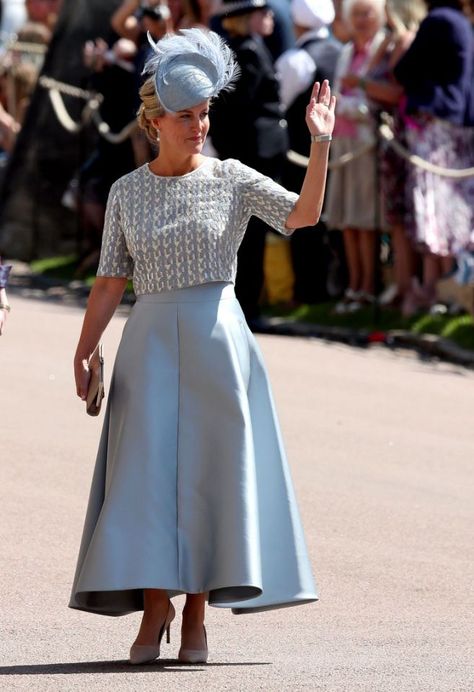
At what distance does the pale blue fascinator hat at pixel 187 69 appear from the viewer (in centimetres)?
557

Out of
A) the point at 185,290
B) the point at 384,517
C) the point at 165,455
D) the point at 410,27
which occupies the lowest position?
the point at 384,517

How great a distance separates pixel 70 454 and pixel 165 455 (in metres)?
3.29

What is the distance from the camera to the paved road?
219 inches

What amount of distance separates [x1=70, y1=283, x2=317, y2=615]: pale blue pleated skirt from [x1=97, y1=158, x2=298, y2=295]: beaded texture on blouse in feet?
0.21

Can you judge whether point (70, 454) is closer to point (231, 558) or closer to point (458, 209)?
point (231, 558)

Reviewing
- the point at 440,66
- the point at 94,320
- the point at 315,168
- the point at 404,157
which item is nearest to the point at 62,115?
the point at 404,157

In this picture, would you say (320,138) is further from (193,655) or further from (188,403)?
(193,655)

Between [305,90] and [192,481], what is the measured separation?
8.86m

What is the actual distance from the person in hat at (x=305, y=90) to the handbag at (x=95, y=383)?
850 centimetres

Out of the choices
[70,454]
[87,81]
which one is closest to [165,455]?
[70,454]

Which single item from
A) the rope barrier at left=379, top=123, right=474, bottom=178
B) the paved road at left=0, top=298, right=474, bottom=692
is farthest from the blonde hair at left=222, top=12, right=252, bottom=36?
the paved road at left=0, top=298, right=474, bottom=692

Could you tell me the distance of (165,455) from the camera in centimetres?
557

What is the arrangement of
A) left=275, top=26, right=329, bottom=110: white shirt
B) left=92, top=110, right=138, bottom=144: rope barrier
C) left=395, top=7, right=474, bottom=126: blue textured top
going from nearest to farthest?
left=395, top=7, right=474, bottom=126: blue textured top
left=275, top=26, right=329, bottom=110: white shirt
left=92, top=110, right=138, bottom=144: rope barrier

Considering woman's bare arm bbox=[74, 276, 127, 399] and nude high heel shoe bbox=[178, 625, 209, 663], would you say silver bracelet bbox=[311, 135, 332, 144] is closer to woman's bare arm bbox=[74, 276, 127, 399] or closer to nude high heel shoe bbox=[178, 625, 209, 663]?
woman's bare arm bbox=[74, 276, 127, 399]
